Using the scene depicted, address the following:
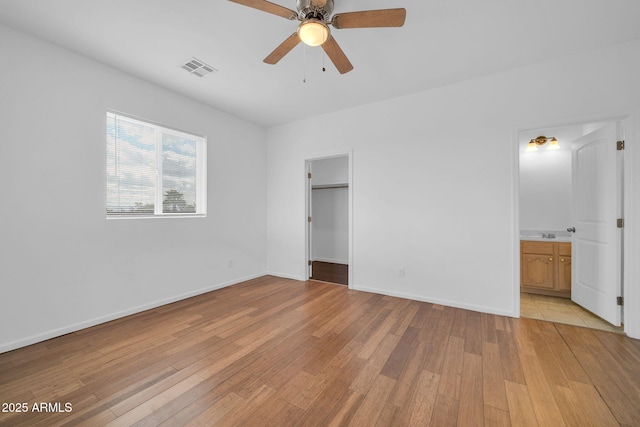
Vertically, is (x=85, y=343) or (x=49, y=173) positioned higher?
(x=49, y=173)

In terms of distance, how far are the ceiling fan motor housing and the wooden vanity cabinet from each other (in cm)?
408

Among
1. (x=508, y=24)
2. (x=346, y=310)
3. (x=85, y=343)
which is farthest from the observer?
(x=346, y=310)

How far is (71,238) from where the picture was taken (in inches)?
102

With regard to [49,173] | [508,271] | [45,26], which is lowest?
[508,271]

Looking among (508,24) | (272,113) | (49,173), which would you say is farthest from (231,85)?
(508,24)

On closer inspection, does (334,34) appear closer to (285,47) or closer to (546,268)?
(285,47)

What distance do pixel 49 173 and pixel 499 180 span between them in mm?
4905

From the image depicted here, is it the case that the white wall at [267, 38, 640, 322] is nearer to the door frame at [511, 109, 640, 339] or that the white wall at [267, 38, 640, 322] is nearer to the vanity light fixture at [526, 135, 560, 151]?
the door frame at [511, 109, 640, 339]

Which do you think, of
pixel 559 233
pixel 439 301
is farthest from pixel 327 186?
pixel 559 233

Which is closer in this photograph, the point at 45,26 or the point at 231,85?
the point at 45,26

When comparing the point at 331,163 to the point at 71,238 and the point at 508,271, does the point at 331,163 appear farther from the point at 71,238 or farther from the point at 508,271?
the point at 71,238

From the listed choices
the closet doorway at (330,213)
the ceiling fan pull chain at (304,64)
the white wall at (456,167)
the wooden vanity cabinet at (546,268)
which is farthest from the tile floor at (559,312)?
the ceiling fan pull chain at (304,64)

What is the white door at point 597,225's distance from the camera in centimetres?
262

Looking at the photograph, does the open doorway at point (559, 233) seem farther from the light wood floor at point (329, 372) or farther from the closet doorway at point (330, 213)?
the closet doorway at point (330, 213)
